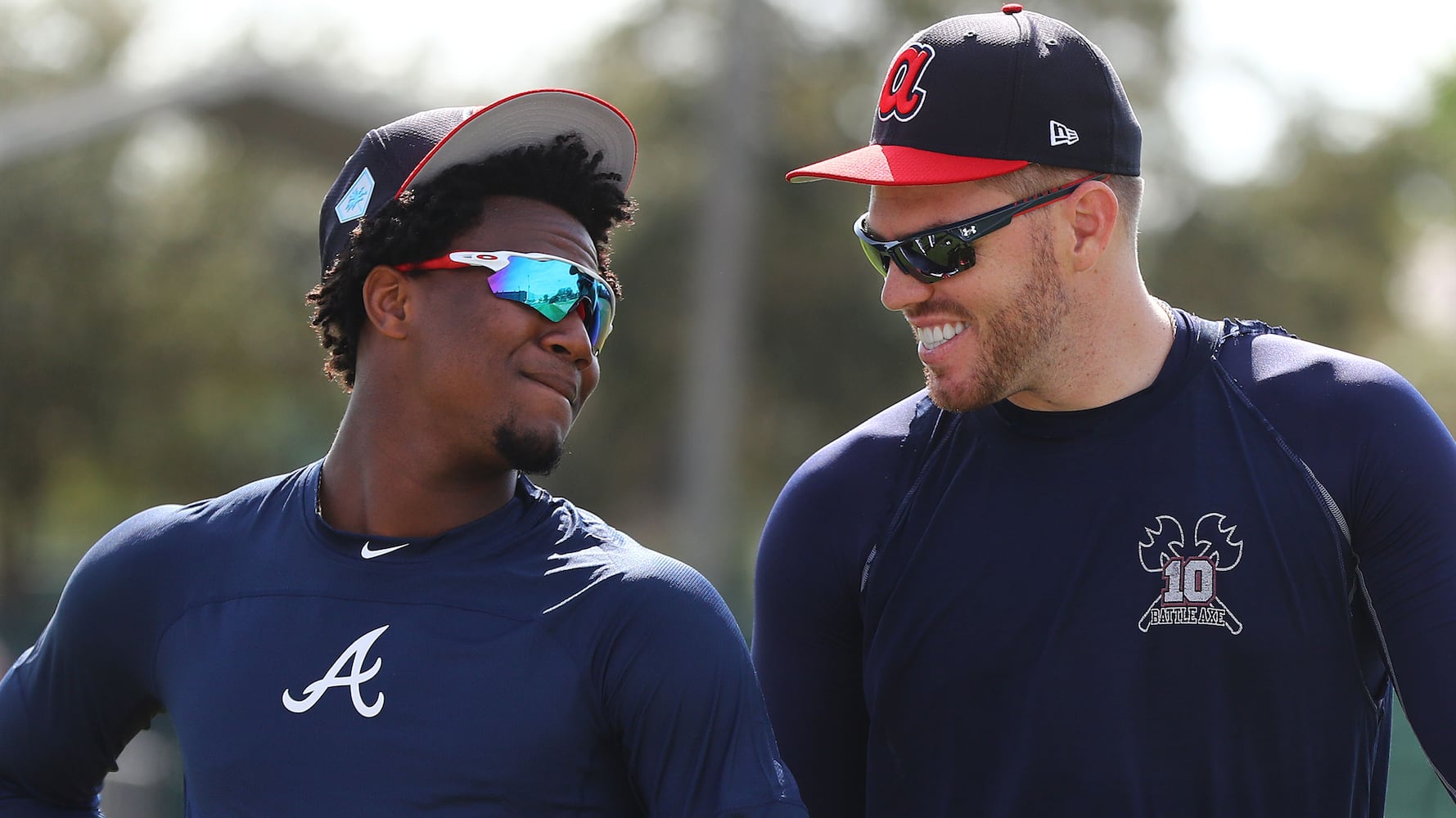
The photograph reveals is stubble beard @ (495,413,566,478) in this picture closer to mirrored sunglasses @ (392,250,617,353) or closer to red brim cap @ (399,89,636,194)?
mirrored sunglasses @ (392,250,617,353)

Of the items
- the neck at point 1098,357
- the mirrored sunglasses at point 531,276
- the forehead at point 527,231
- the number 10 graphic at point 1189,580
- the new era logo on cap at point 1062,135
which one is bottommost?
the number 10 graphic at point 1189,580

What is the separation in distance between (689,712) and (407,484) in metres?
0.75

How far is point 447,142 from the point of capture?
2.86m

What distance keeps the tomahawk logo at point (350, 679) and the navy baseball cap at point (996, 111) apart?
126 cm

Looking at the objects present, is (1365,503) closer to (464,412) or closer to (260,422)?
(464,412)

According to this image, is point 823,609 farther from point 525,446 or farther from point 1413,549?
point 1413,549

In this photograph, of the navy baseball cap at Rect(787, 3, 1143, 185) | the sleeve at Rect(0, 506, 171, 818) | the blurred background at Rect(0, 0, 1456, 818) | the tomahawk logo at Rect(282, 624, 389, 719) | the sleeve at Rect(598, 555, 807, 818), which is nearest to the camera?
the sleeve at Rect(598, 555, 807, 818)

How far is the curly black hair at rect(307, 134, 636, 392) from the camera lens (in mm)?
2852

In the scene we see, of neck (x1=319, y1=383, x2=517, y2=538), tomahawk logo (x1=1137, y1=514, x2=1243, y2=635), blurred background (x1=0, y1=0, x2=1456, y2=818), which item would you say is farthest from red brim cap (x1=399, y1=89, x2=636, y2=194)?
blurred background (x1=0, y1=0, x2=1456, y2=818)

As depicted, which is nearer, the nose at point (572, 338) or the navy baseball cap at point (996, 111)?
the nose at point (572, 338)

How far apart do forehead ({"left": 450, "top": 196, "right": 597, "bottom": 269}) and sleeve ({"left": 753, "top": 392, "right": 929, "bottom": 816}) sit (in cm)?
68

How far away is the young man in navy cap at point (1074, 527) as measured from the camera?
2861mm

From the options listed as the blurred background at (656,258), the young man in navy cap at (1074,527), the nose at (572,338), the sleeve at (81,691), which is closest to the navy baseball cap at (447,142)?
the nose at (572,338)

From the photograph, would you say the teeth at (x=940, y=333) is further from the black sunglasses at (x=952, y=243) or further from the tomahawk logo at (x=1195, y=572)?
the tomahawk logo at (x=1195, y=572)
